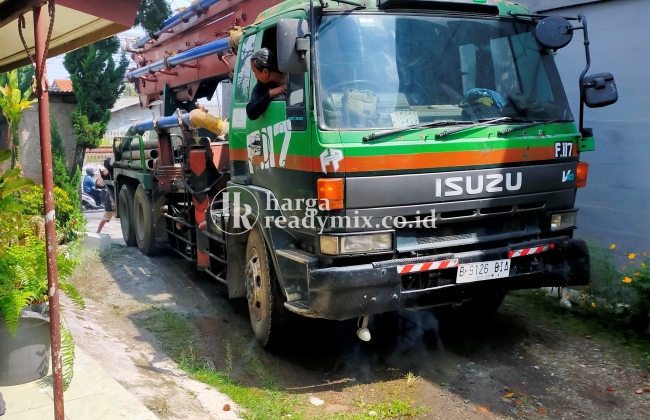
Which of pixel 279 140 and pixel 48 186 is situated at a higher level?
pixel 279 140

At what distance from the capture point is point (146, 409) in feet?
11.7

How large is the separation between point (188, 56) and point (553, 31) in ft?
13.5

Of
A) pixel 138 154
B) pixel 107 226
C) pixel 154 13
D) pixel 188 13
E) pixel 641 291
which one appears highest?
pixel 154 13

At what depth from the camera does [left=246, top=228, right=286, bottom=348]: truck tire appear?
4582 millimetres

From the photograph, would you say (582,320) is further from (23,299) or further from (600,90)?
(23,299)

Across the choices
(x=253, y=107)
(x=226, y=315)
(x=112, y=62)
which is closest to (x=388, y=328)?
(x=226, y=315)

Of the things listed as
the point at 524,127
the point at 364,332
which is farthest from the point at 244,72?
the point at 364,332

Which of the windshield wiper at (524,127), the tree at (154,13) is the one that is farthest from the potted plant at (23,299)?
the tree at (154,13)

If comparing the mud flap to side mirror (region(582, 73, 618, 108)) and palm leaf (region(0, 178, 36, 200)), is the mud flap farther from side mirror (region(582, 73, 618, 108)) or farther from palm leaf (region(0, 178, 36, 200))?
palm leaf (region(0, 178, 36, 200))

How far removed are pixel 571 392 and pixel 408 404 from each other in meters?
1.10

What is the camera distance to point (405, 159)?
3836mm

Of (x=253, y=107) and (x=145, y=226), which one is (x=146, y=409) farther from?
(x=145, y=226)

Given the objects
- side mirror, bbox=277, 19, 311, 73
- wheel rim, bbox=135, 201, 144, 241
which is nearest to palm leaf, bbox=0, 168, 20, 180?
side mirror, bbox=277, 19, 311, 73

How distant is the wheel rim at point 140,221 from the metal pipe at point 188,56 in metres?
1.88
